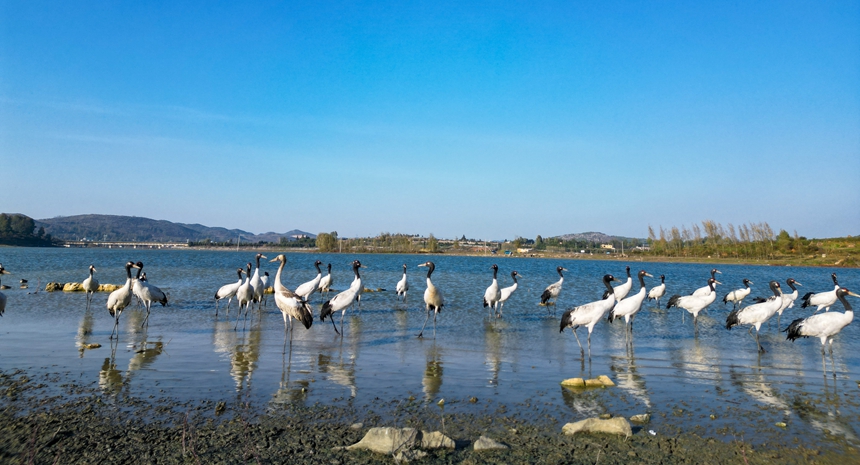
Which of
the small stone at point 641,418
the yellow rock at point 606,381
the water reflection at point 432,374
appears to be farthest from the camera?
the yellow rock at point 606,381

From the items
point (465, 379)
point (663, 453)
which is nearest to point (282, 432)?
point (465, 379)

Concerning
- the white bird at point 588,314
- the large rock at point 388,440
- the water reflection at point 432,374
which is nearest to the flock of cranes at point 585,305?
the white bird at point 588,314

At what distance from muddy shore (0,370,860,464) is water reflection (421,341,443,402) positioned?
0.75m

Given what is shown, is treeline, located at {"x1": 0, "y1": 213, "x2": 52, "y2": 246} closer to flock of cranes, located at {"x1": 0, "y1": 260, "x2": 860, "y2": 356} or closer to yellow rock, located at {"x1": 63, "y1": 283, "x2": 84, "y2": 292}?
yellow rock, located at {"x1": 63, "y1": 283, "x2": 84, "y2": 292}

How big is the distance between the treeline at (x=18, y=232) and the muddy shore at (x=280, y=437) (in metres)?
177

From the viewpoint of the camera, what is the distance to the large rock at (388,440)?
207 inches

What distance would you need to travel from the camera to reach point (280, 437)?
226 inches

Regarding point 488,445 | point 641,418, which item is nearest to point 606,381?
point 641,418

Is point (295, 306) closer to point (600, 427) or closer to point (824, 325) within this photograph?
point (600, 427)

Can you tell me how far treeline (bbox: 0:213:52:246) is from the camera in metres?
144

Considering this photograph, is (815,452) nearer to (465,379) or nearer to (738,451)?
(738,451)

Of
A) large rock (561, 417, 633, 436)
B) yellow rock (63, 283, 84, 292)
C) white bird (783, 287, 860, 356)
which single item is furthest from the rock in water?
yellow rock (63, 283, 84, 292)

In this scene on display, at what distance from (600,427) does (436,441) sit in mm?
2081

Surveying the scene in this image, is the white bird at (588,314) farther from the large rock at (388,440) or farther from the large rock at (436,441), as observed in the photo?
the large rock at (388,440)
